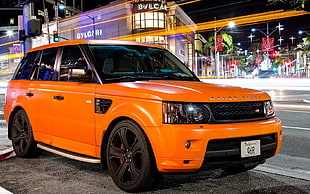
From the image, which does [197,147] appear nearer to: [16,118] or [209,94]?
[209,94]

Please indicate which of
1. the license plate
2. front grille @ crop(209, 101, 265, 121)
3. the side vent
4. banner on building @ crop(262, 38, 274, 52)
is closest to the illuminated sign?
banner on building @ crop(262, 38, 274, 52)

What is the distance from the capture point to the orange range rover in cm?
377

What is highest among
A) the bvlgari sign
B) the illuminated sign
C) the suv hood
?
the bvlgari sign

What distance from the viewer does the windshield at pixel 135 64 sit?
16.1 feet

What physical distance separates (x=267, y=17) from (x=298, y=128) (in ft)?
102

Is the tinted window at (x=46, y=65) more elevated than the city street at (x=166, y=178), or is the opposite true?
the tinted window at (x=46, y=65)

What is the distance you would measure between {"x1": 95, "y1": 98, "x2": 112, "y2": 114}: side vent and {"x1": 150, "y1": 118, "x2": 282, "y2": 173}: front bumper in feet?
2.79

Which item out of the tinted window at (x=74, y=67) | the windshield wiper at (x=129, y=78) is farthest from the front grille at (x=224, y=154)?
the tinted window at (x=74, y=67)

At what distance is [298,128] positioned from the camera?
9023 millimetres

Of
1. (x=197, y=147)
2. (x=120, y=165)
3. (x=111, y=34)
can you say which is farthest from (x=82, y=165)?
(x=111, y=34)

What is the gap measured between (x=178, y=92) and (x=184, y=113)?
240 millimetres

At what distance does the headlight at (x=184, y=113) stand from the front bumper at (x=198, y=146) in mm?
67

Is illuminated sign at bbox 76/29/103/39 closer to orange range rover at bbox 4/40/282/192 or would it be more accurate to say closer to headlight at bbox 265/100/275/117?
orange range rover at bbox 4/40/282/192

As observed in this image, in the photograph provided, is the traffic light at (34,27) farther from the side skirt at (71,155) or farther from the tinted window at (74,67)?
the side skirt at (71,155)
